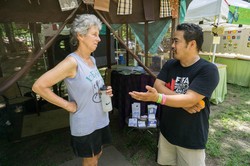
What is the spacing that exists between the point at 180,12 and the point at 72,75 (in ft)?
8.04

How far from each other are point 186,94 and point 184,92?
16 cm

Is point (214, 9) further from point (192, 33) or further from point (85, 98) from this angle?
point (85, 98)

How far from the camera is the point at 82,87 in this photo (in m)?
1.57

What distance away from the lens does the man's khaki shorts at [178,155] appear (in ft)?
5.35

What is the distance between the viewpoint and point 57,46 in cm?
540

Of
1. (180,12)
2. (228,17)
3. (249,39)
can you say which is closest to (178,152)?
(180,12)

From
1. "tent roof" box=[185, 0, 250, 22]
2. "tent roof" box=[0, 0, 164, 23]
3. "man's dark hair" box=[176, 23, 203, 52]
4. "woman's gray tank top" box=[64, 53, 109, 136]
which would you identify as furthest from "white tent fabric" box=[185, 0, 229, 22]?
"woman's gray tank top" box=[64, 53, 109, 136]

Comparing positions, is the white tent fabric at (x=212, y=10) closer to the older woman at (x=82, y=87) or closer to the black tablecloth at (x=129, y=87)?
the black tablecloth at (x=129, y=87)

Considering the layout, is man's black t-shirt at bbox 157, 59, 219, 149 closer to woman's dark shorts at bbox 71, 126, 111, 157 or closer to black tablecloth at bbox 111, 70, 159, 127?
woman's dark shorts at bbox 71, 126, 111, 157

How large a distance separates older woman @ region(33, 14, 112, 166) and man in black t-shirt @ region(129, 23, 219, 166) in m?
0.46

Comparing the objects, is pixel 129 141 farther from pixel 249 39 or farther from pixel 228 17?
pixel 249 39

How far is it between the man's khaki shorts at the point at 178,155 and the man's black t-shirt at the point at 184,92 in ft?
0.29

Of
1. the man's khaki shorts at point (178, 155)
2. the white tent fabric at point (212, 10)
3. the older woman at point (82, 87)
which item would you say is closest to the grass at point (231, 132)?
the man's khaki shorts at point (178, 155)

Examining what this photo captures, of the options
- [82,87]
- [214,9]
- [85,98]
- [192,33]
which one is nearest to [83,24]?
[82,87]
